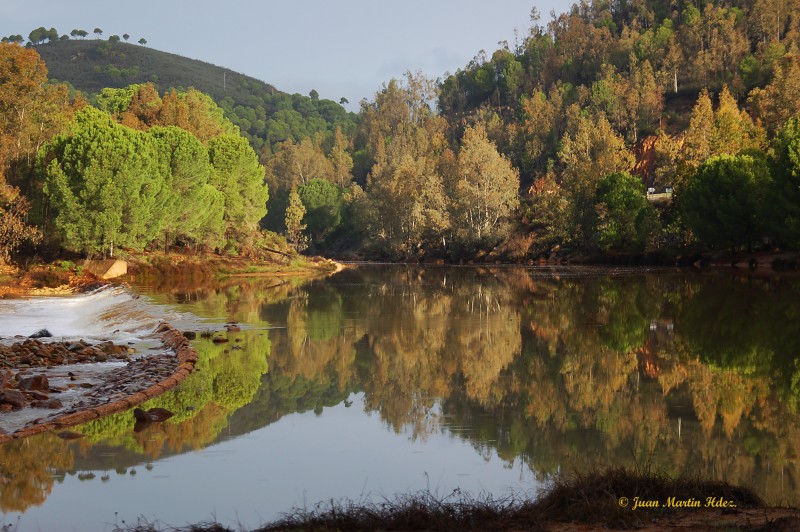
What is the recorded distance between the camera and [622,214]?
8344 centimetres

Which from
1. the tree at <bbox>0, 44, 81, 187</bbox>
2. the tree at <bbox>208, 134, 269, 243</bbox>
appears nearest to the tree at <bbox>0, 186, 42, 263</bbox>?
the tree at <bbox>0, 44, 81, 187</bbox>

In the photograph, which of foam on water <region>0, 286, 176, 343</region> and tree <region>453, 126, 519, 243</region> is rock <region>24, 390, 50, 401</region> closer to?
foam on water <region>0, 286, 176, 343</region>

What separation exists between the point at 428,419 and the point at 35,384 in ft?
30.4

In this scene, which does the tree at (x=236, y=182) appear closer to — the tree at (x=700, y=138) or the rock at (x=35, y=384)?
the tree at (x=700, y=138)

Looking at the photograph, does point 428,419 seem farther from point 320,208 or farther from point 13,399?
point 320,208

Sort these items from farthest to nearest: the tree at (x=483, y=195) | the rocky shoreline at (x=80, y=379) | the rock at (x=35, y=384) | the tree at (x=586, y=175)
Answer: the tree at (x=483, y=195) < the tree at (x=586, y=175) < the rock at (x=35, y=384) < the rocky shoreline at (x=80, y=379)

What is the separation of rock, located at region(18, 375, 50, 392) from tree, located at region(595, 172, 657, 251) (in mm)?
69470

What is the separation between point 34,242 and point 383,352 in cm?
3872

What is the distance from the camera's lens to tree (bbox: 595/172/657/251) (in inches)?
3211

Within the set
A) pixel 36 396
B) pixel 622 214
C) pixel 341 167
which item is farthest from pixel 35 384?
pixel 341 167

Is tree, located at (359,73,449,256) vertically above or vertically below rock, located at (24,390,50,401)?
above

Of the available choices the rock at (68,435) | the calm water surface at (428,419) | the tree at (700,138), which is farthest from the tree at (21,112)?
the tree at (700,138)

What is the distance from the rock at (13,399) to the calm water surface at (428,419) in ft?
6.88

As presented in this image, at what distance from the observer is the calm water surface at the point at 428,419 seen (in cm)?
1220
